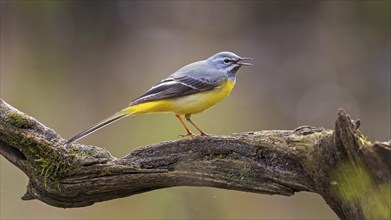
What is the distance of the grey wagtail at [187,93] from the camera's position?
3.02m

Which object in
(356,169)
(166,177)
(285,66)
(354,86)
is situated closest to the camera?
(356,169)

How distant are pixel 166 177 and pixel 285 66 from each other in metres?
5.57

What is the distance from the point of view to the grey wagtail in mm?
3016

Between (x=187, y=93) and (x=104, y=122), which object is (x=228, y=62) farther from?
(x=104, y=122)

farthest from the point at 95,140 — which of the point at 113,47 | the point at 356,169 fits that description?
the point at 356,169

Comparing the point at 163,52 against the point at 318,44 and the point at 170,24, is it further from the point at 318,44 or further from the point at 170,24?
the point at 318,44

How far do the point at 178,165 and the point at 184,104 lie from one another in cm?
56

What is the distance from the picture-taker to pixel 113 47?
8281 millimetres

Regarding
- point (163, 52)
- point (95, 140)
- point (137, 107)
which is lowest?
point (137, 107)

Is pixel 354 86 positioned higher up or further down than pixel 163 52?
further down

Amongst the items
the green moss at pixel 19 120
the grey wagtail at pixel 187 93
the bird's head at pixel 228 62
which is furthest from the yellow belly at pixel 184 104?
the green moss at pixel 19 120

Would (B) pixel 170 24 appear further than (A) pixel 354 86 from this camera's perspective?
Yes

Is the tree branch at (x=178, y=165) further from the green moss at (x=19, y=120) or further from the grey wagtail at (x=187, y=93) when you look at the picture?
the grey wagtail at (x=187, y=93)

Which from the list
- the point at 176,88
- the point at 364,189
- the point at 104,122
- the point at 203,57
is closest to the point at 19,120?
the point at 104,122
